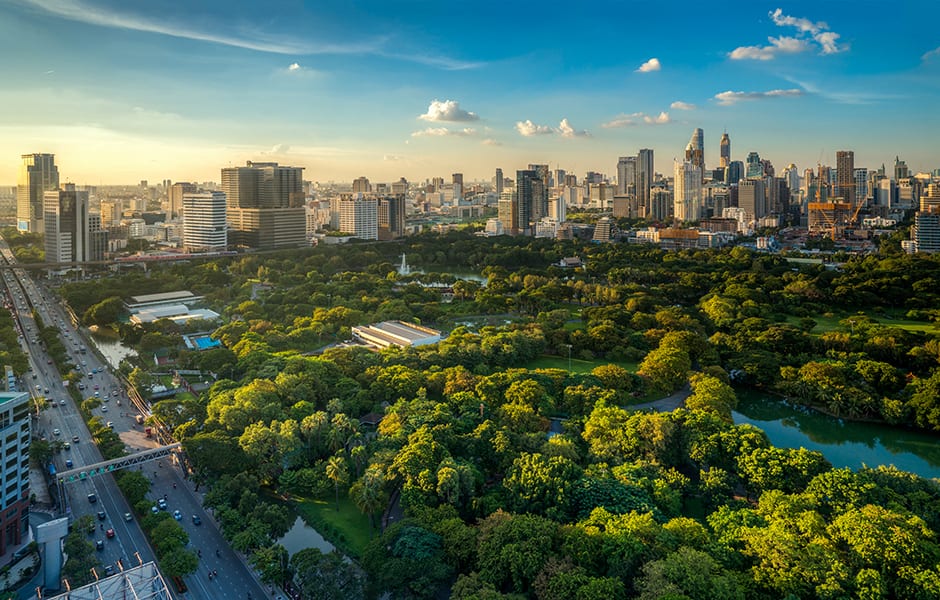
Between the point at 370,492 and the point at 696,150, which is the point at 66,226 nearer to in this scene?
the point at 370,492

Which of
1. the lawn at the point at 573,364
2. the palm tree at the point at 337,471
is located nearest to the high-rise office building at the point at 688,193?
the lawn at the point at 573,364

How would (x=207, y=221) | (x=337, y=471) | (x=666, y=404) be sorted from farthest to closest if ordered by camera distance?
(x=207, y=221)
(x=666, y=404)
(x=337, y=471)

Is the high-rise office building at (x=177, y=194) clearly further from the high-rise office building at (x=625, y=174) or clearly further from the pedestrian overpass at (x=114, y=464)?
the pedestrian overpass at (x=114, y=464)

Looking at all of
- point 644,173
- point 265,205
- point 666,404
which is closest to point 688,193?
point 644,173

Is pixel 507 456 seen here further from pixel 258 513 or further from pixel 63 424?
pixel 63 424

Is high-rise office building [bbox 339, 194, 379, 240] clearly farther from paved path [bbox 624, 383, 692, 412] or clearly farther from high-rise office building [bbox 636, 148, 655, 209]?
high-rise office building [bbox 636, 148, 655, 209]
